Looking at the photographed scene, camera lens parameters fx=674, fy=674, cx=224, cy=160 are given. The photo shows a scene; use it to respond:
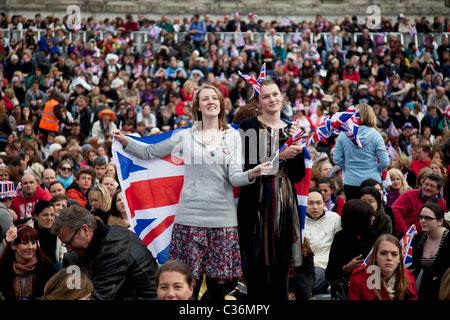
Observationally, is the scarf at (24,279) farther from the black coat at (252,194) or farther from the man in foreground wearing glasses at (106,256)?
the black coat at (252,194)

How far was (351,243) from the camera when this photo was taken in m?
5.78

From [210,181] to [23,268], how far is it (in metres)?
1.83

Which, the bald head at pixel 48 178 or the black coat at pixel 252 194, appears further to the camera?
the bald head at pixel 48 178

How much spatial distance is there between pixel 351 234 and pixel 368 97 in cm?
1184

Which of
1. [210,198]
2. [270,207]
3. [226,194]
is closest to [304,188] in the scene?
[270,207]

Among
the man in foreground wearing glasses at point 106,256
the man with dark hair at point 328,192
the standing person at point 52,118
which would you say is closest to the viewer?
the man in foreground wearing glasses at point 106,256

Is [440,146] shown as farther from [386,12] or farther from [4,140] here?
[386,12]

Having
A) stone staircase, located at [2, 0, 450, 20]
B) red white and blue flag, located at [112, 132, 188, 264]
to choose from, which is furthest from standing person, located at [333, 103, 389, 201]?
stone staircase, located at [2, 0, 450, 20]

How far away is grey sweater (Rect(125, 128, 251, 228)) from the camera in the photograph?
15.3 ft

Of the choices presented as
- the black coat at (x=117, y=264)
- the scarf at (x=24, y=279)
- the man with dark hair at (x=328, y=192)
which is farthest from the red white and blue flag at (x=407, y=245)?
the scarf at (x=24, y=279)

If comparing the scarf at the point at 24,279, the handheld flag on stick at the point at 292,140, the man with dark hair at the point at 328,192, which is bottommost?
the scarf at the point at 24,279

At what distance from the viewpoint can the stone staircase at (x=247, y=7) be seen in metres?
27.7

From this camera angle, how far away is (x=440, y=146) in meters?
11.2
